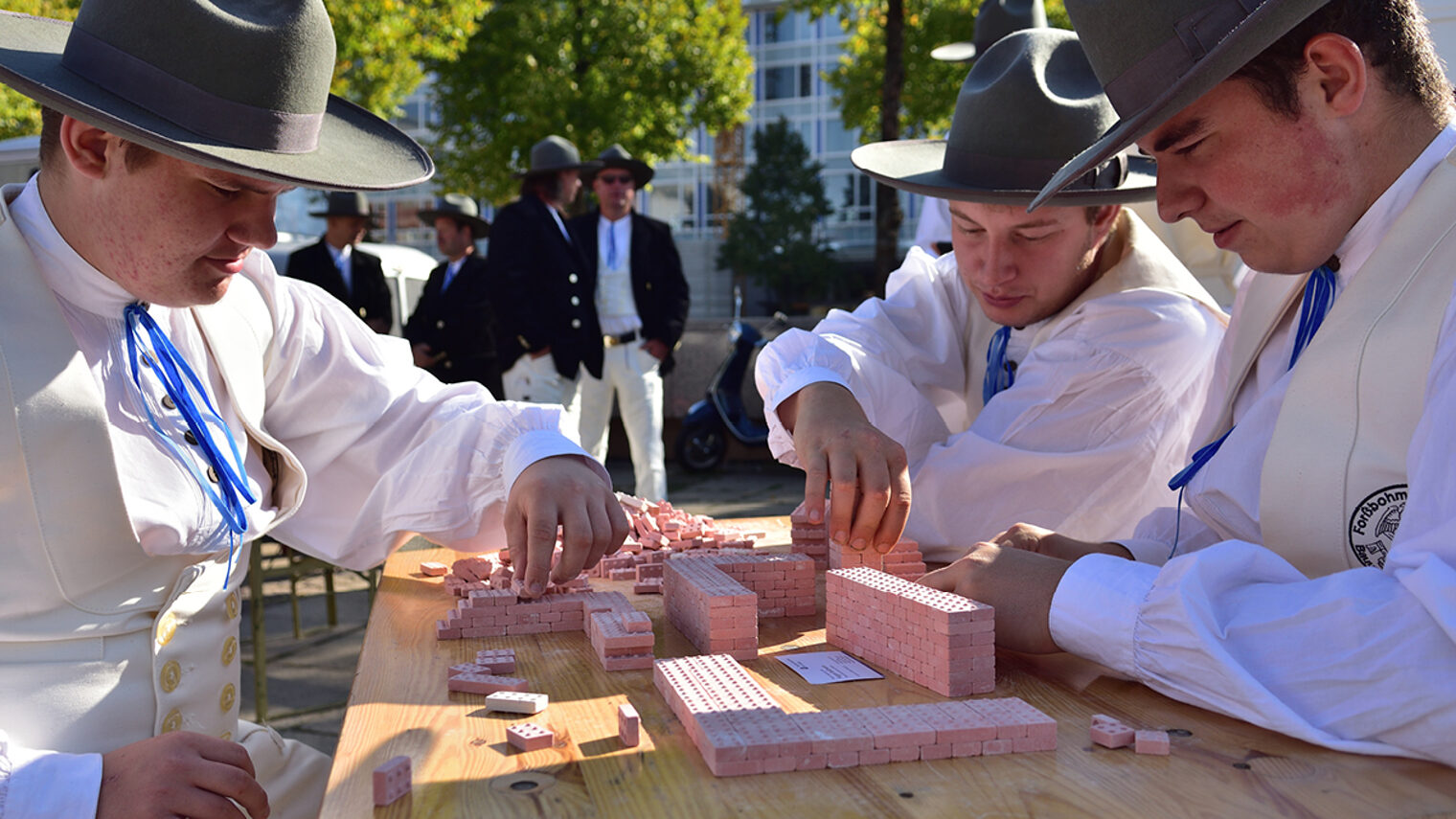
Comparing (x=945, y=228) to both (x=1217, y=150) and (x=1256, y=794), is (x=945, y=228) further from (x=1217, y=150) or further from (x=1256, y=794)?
(x=1256, y=794)

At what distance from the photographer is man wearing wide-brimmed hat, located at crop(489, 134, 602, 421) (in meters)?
7.26

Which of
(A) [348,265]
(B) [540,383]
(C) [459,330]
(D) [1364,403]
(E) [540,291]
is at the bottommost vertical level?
(B) [540,383]

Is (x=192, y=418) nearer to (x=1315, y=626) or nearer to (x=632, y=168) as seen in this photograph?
(x=1315, y=626)

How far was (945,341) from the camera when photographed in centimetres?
334

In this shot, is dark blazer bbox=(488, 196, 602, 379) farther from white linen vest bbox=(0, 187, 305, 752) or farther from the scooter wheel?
white linen vest bbox=(0, 187, 305, 752)

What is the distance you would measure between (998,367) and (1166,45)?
149 centimetres

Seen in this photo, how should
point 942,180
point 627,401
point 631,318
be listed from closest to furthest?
point 942,180 < point 627,401 < point 631,318

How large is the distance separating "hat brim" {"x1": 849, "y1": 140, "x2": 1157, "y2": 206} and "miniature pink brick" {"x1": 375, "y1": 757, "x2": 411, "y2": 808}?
1781 mm

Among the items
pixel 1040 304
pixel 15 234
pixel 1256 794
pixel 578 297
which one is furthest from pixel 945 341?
pixel 578 297

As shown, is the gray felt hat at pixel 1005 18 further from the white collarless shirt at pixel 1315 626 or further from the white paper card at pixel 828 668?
the white paper card at pixel 828 668

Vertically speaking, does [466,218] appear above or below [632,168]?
below

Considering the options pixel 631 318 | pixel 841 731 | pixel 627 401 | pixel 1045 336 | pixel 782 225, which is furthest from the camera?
pixel 782 225

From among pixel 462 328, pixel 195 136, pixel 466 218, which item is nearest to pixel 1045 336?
pixel 195 136

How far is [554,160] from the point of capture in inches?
326
